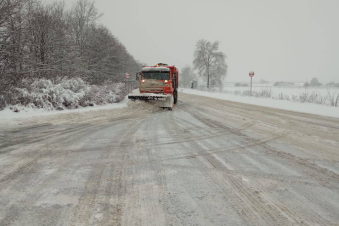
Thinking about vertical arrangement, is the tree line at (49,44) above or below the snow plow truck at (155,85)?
above

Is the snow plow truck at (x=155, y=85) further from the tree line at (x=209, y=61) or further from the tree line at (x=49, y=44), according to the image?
the tree line at (x=209, y=61)

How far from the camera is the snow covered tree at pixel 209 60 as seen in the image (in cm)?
4509

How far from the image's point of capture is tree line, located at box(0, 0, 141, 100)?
8344 millimetres

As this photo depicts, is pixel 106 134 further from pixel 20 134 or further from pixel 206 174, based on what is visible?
pixel 206 174

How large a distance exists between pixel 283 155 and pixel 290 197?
5.41 feet

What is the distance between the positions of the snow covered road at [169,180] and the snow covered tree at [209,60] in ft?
141

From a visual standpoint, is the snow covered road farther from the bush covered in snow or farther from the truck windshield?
the truck windshield

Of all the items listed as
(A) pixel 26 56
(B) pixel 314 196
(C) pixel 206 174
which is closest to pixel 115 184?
(C) pixel 206 174

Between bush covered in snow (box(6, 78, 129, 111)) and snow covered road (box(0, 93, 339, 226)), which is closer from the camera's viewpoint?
snow covered road (box(0, 93, 339, 226))

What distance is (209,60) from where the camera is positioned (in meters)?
46.0

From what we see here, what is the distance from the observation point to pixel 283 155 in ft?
12.2

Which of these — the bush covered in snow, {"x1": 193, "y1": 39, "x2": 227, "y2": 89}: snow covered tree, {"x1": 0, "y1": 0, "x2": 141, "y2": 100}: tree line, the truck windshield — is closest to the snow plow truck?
the truck windshield

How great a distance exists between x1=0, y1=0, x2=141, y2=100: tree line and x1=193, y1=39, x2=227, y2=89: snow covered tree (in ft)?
→ 64.5

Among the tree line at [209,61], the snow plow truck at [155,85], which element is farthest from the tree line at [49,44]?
the tree line at [209,61]
